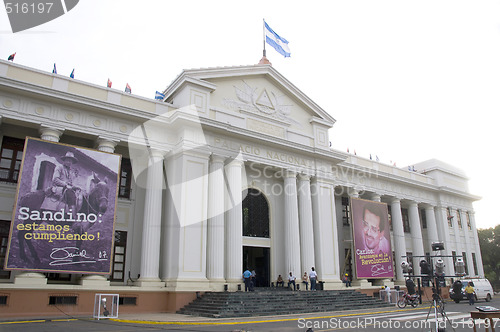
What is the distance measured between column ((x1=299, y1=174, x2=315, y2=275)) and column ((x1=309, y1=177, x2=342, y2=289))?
59 cm

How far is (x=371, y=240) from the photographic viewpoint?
25172 mm

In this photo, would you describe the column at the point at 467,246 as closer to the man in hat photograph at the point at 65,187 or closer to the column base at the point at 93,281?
the column base at the point at 93,281

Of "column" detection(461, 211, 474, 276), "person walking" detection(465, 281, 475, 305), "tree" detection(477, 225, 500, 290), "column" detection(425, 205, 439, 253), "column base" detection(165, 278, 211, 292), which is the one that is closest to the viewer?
"column base" detection(165, 278, 211, 292)

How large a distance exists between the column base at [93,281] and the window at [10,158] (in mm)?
5182

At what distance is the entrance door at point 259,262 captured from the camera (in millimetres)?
22350

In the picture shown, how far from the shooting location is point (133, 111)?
58.9ft

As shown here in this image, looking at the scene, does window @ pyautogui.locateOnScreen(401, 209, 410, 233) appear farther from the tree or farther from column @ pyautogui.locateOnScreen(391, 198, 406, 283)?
the tree

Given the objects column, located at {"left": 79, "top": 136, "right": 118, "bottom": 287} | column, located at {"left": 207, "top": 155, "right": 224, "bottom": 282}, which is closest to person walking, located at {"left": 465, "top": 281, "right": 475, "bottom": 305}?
column, located at {"left": 207, "top": 155, "right": 224, "bottom": 282}

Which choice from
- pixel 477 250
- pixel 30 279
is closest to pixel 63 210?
pixel 30 279

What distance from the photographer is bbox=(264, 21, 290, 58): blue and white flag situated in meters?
23.3

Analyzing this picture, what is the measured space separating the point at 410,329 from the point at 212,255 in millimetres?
10113

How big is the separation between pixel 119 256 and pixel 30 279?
14.8 ft

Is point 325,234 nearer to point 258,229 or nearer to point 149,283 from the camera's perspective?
point 258,229

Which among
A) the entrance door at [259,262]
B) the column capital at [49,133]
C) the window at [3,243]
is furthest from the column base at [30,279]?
the entrance door at [259,262]
